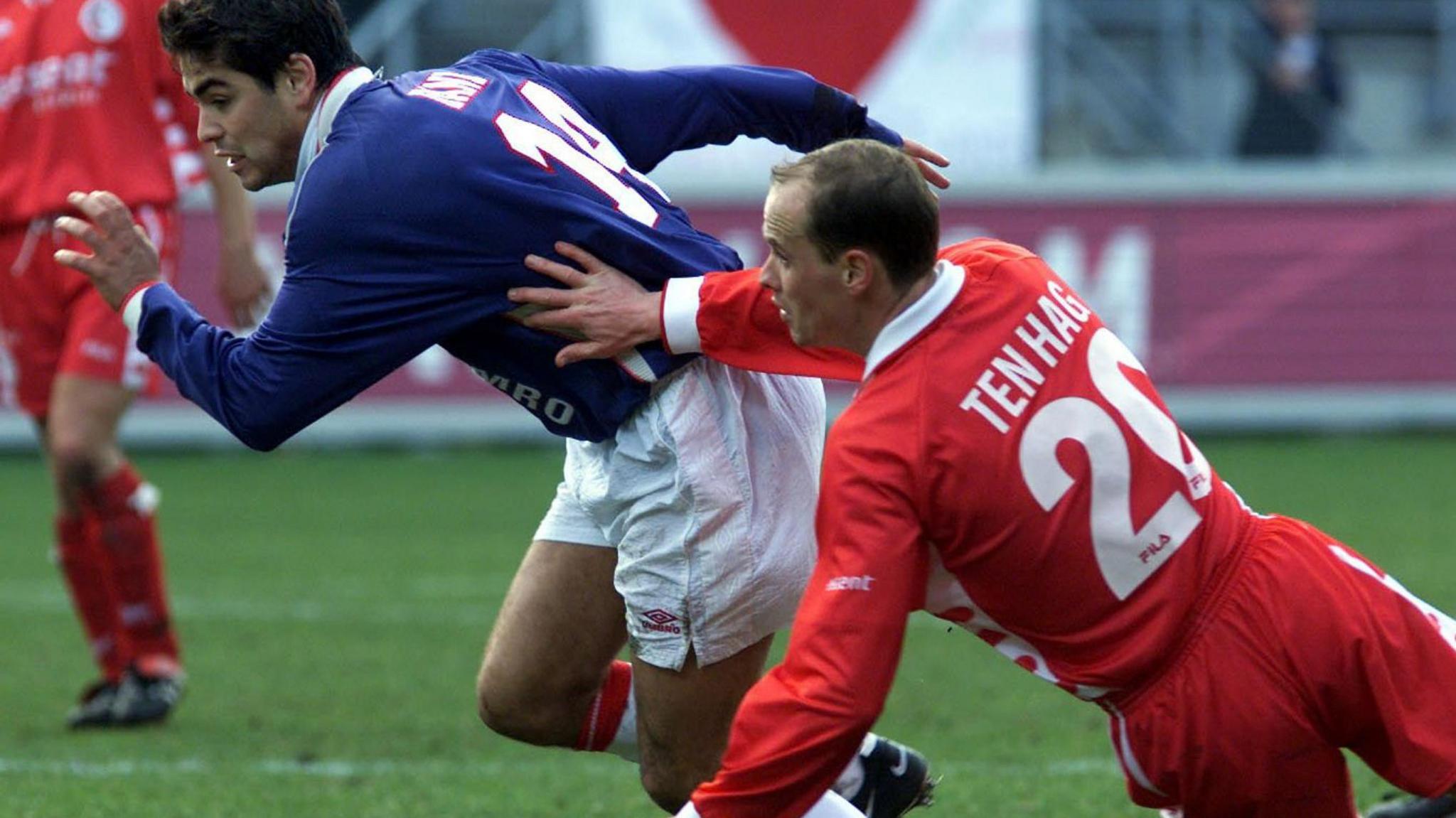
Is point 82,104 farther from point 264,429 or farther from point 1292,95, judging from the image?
point 1292,95

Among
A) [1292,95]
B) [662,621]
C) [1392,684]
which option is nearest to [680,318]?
[662,621]

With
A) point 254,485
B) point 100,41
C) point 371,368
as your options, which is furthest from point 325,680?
point 254,485

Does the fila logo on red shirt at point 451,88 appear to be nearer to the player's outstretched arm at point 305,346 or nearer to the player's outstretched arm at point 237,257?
the player's outstretched arm at point 305,346

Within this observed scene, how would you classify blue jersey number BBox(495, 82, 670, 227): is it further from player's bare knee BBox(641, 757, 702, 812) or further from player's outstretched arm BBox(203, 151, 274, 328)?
player's outstretched arm BBox(203, 151, 274, 328)

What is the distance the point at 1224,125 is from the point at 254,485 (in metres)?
7.13

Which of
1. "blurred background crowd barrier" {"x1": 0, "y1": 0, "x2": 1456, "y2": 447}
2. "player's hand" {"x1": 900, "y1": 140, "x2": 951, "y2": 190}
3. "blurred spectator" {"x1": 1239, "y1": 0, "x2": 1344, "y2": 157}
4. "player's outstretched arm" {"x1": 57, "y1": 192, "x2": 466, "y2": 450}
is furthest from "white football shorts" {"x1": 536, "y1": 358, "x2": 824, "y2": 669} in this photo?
"blurred spectator" {"x1": 1239, "y1": 0, "x2": 1344, "y2": 157}

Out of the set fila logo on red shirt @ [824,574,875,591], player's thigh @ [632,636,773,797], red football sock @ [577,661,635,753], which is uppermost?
fila logo on red shirt @ [824,574,875,591]

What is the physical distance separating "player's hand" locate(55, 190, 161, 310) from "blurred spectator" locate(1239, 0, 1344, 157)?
11.0 metres

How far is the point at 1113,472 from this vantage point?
3.23 m

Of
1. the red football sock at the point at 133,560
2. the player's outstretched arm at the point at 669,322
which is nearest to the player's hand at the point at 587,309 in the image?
the player's outstretched arm at the point at 669,322

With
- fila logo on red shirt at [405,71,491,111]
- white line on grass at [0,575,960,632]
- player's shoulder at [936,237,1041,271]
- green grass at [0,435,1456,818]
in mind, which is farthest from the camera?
white line on grass at [0,575,960,632]

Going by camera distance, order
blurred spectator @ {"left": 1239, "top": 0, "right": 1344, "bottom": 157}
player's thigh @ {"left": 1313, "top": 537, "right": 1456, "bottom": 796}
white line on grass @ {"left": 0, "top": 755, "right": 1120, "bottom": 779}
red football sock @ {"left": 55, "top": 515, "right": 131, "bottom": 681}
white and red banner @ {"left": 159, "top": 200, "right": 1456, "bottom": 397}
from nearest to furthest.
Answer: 1. player's thigh @ {"left": 1313, "top": 537, "right": 1456, "bottom": 796}
2. white line on grass @ {"left": 0, "top": 755, "right": 1120, "bottom": 779}
3. red football sock @ {"left": 55, "top": 515, "right": 131, "bottom": 681}
4. white and red banner @ {"left": 159, "top": 200, "right": 1456, "bottom": 397}
5. blurred spectator @ {"left": 1239, "top": 0, "right": 1344, "bottom": 157}

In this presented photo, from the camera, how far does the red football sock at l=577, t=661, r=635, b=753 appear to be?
418cm

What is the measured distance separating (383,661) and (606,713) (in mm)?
2843
